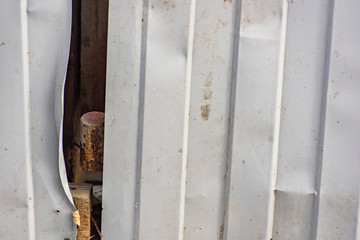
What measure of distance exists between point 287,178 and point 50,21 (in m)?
1.16

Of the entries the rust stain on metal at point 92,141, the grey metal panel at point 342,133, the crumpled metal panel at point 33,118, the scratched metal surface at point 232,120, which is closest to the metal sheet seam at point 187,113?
the scratched metal surface at point 232,120

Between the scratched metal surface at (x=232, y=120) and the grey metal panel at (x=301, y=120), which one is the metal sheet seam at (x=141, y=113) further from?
the grey metal panel at (x=301, y=120)

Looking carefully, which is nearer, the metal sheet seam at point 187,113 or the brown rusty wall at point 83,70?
the metal sheet seam at point 187,113

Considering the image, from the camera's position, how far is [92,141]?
1.76 m

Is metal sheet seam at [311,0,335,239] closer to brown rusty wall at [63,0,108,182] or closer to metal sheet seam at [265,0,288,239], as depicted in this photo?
metal sheet seam at [265,0,288,239]

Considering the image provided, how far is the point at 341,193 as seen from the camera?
1.75 m

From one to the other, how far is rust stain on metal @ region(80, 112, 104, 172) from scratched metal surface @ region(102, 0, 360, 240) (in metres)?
0.09

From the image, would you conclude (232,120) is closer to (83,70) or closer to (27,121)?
(83,70)

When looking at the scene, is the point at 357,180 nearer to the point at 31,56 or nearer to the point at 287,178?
the point at 287,178

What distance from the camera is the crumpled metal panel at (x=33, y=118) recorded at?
160cm

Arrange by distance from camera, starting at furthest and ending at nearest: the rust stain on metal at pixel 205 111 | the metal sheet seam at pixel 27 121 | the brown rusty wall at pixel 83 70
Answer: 1. the brown rusty wall at pixel 83 70
2. the rust stain on metal at pixel 205 111
3. the metal sheet seam at pixel 27 121

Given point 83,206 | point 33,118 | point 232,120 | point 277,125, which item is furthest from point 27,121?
point 277,125

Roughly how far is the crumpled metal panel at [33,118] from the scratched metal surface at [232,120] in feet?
0.66

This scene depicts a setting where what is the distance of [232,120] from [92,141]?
1.96 ft
